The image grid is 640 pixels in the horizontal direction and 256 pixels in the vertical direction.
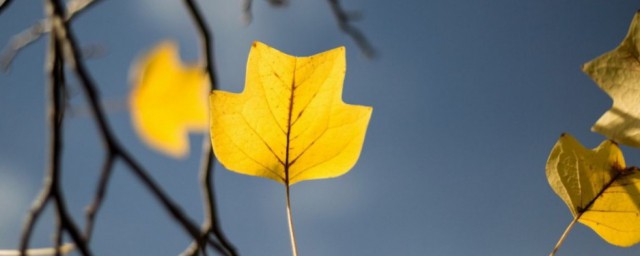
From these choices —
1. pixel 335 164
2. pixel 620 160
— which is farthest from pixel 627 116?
pixel 335 164

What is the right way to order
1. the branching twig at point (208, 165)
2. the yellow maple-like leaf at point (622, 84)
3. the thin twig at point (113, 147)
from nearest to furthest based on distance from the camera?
the thin twig at point (113, 147) < the branching twig at point (208, 165) < the yellow maple-like leaf at point (622, 84)

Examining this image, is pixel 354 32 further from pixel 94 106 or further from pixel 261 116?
pixel 94 106

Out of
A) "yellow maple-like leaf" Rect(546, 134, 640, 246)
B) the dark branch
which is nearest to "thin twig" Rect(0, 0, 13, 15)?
the dark branch

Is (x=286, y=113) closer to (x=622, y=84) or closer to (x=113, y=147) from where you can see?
(x=113, y=147)

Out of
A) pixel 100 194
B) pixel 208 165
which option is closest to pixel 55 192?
pixel 100 194

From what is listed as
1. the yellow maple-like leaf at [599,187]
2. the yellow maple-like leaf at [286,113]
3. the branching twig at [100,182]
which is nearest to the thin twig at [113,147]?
the branching twig at [100,182]

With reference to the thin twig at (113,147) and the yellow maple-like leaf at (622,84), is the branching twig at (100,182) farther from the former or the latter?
the yellow maple-like leaf at (622,84)
